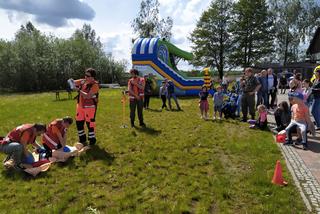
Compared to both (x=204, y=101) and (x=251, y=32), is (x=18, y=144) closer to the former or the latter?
(x=204, y=101)

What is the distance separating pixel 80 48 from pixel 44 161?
39535 mm

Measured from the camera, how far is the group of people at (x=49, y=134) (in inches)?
217

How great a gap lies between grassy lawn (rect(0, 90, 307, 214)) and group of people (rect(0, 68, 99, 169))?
36cm

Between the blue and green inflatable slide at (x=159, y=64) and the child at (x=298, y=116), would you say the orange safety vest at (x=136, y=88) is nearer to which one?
the child at (x=298, y=116)

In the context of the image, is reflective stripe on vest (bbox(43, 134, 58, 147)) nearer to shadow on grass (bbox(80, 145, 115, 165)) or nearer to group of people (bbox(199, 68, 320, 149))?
shadow on grass (bbox(80, 145, 115, 165))

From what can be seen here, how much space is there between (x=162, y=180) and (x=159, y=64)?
47.5 feet

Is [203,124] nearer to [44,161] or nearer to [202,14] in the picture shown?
[44,161]

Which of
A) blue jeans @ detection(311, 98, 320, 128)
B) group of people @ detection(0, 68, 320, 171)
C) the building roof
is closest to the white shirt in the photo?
group of people @ detection(0, 68, 320, 171)

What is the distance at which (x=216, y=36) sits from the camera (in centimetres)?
4444

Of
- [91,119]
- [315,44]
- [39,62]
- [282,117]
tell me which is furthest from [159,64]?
[39,62]

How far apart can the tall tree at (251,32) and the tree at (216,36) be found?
120 cm

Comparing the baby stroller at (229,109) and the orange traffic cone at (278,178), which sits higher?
the baby stroller at (229,109)

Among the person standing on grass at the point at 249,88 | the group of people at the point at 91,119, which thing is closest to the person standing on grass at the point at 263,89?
the group of people at the point at 91,119

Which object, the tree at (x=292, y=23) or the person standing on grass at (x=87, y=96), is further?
the tree at (x=292, y=23)
